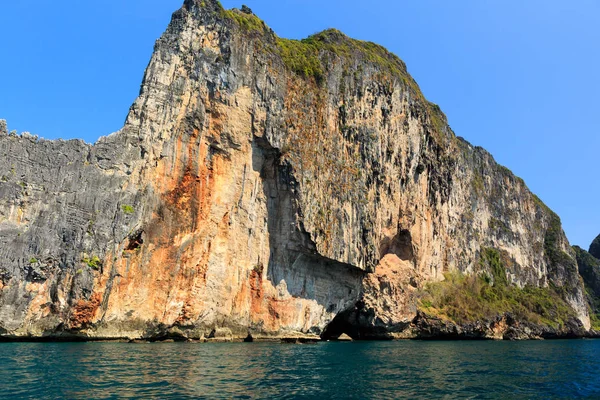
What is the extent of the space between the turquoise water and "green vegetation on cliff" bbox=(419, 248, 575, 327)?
37.3 meters

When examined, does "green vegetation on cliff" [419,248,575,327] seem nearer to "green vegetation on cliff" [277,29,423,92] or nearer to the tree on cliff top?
"green vegetation on cliff" [277,29,423,92]

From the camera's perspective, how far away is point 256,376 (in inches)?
829

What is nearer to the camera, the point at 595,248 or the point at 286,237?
the point at 286,237

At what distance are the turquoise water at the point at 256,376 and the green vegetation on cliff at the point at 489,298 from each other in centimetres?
3734

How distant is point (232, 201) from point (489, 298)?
52.0m

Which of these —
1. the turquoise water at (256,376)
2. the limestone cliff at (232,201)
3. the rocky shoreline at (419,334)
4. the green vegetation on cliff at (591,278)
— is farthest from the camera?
the green vegetation on cliff at (591,278)

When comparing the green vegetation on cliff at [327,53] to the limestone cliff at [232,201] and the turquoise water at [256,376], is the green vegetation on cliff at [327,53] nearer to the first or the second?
the limestone cliff at [232,201]

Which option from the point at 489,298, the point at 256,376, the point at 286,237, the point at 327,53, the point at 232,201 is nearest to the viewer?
the point at 256,376

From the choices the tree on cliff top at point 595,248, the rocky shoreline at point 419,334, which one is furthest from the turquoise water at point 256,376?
A: the tree on cliff top at point 595,248

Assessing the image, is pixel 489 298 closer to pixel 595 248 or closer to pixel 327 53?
pixel 327 53

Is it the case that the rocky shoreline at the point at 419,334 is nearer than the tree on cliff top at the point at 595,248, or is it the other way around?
the rocky shoreline at the point at 419,334

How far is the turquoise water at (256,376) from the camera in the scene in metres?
17.2

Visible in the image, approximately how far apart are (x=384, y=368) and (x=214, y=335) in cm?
1983

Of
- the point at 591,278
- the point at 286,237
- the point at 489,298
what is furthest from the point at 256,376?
the point at 591,278
